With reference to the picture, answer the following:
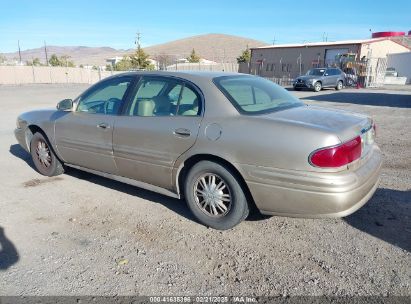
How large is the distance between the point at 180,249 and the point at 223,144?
1.05m

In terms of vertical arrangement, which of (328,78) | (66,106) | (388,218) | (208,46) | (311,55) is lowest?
(388,218)

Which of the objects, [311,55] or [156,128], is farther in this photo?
[311,55]

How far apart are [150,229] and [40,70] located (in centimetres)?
4367

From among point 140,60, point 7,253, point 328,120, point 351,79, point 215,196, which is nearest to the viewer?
point 7,253

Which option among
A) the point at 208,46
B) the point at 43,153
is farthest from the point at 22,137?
the point at 208,46

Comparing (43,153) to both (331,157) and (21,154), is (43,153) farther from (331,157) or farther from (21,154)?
(331,157)

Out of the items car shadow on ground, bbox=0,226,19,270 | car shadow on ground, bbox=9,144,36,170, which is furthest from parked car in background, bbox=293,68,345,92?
car shadow on ground, bbox=0,226,19,270

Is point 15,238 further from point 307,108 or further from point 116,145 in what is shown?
point 307,108

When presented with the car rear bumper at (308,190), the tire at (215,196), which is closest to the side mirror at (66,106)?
the tire at (215,196)

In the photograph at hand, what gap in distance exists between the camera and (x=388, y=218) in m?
3.89

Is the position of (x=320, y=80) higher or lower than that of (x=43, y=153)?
higher

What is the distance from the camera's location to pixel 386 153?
670 cm

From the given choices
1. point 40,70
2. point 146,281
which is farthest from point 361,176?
point 40,70

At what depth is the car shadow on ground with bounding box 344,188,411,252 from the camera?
3518mm
